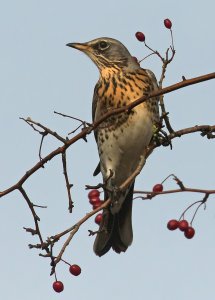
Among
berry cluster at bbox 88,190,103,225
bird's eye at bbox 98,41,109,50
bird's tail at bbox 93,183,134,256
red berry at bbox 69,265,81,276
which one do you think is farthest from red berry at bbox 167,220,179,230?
bird's eye at bbox 98,41,109,50

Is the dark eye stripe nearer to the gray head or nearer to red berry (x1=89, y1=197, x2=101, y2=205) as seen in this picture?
the gray head

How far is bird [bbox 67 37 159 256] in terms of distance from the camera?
584 cm

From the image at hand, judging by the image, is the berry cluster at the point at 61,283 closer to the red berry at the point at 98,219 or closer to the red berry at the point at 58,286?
the red berry at the point at 58,286

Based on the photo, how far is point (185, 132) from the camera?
14.1 feet

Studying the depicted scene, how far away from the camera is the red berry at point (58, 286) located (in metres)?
4.05

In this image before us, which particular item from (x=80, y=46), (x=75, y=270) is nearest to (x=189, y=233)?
(x=75, y=270)

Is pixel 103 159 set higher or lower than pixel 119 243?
higher

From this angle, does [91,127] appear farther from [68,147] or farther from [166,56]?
[166,56]

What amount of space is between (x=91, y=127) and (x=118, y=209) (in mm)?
3294

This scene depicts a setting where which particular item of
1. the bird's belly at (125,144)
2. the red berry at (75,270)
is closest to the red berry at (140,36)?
the bird's belly at (125,144)

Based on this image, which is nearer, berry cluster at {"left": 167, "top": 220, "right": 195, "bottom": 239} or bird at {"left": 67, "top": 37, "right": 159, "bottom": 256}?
berry cluster at {"left": 167, "top": 220, "right": 195, "bottom": 239}

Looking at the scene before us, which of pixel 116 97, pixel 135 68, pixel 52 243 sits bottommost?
pixel 52 243

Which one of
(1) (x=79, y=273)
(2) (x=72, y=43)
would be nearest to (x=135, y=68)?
(2) (x=72, y=43)

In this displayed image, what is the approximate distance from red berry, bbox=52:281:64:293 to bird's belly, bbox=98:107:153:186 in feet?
6.40
